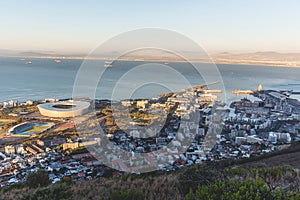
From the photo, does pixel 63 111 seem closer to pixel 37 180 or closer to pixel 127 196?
pixel 37 180

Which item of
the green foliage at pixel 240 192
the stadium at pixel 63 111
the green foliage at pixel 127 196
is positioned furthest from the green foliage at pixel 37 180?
the stadium at pixel 63 111

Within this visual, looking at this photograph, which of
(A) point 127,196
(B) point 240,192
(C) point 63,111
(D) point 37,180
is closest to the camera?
(B) point 240,192

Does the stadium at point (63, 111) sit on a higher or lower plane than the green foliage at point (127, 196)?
lower

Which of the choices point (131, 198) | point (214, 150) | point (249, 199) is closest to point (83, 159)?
point (214, 150)

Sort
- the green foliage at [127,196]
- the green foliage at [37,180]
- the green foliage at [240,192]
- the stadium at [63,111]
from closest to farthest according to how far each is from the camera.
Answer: the green foliage at [240,192]
the green foliage at [127,196]
the green foliage at [37,180]
the stadium at [63,111]

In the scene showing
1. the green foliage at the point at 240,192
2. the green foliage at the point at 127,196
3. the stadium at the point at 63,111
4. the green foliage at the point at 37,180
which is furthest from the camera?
the stadium at the point at 63,111

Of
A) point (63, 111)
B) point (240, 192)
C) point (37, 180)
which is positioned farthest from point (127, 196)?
point (63, 111)

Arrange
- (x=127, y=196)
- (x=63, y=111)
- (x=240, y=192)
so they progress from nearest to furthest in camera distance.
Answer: (x=240, y=192) → (x=127, y=196) → (x=63, y=111)

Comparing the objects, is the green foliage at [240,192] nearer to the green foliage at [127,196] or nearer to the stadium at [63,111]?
the green foliage at [127,196]

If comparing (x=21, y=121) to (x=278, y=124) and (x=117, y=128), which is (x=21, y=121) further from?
(x=278, y=124)

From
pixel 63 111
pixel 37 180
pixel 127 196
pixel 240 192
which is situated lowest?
pixel 63 111

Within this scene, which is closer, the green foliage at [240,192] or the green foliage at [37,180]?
the green foliage at [240,192]
